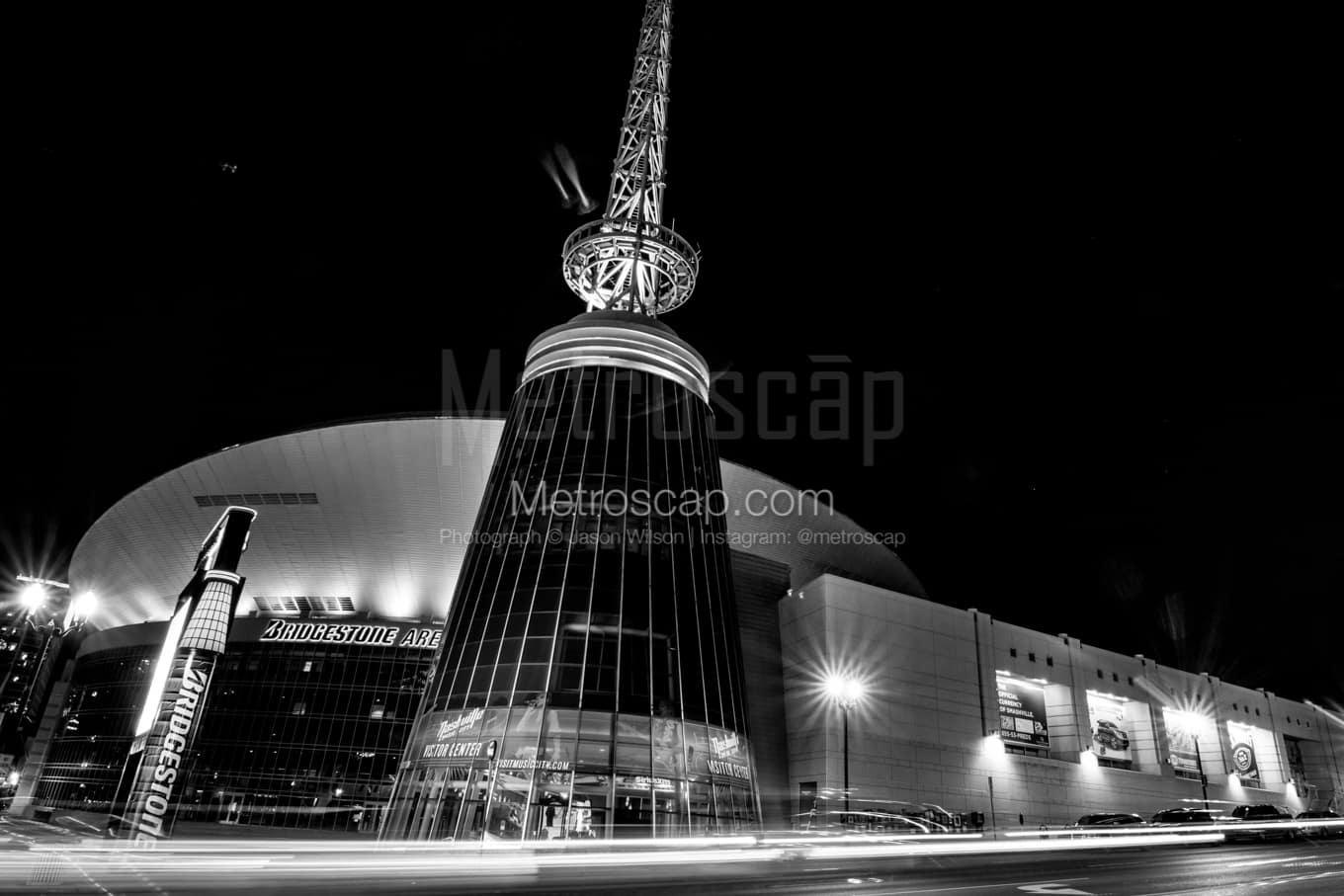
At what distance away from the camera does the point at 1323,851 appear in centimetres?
2053

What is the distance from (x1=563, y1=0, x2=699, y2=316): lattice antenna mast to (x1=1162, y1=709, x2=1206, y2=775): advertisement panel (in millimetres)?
46465

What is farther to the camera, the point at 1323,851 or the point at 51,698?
the point at 51,698

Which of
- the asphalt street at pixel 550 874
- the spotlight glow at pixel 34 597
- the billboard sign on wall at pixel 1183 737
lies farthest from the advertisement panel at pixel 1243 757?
the spotlight glow at pixel 34 597

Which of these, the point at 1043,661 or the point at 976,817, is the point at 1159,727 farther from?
the point at 976,817

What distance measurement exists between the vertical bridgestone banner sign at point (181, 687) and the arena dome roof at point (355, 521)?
17034 millimetres

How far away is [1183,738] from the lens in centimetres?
5409

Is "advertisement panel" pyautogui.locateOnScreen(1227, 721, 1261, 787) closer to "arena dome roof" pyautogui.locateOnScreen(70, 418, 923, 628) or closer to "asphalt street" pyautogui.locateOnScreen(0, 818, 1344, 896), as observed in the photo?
"arena dome roof" pyautogui.locateOnScreen(70, 418, 923, 628)

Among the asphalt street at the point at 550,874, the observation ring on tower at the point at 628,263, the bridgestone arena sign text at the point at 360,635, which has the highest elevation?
the observation ring on tower at the point at 628,263

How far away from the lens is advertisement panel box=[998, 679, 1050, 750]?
4419cm

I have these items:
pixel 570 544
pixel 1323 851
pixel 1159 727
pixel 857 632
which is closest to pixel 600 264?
pixel 570 544

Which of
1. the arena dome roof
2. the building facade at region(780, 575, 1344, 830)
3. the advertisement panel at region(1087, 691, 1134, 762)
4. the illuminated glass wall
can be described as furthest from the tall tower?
the advertisement panel at region(1087, 691, 1134, 762)

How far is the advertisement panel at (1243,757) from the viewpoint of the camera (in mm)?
56781

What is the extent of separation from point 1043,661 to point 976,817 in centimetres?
1431

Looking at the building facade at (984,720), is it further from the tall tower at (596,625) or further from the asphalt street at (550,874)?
the asphalt street at (550,874)
